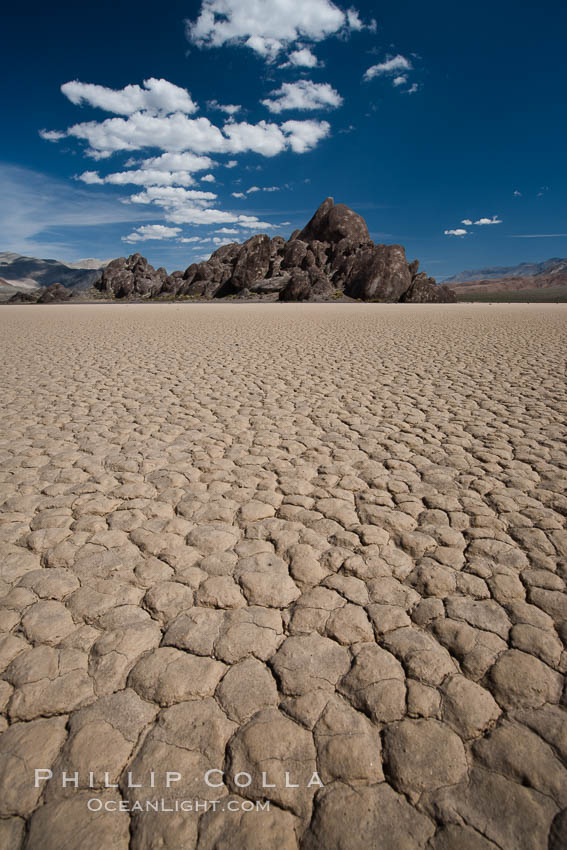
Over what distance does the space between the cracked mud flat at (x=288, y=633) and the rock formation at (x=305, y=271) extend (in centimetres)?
3466

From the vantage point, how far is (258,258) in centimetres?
4775

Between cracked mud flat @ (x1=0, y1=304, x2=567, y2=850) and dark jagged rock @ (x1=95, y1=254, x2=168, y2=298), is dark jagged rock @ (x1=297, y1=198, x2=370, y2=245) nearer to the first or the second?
dark jagged rock @ (x1=95, y1=254, x2=168, y2=298)

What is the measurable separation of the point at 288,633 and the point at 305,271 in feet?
150

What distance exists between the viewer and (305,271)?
4394cm

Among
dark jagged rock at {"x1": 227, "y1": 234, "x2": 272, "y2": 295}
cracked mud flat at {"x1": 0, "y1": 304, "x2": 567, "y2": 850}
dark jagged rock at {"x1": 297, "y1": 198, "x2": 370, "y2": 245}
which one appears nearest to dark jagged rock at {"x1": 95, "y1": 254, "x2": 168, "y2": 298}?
dark jagged rock at {"x1": 227, "y1": 234, "x2": 272, "y2": 295}

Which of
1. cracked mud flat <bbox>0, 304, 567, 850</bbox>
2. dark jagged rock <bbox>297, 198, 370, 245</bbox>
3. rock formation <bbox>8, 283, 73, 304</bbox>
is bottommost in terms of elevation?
cracked mud flat <bbox>0, 304, 567, 850</bbox>

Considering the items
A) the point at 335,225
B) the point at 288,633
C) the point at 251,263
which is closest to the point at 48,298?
the point at 251,263

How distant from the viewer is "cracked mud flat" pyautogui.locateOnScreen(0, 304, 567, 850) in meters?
1.08

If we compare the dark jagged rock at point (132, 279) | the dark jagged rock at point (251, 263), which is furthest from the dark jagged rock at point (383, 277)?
the dark jagged rock at point (132, 279)

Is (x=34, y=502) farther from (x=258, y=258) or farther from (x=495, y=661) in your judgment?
(x=258, y=258)

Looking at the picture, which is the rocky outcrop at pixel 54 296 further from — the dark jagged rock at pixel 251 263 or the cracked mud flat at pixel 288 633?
the cracked mud flat at pixel 288 633

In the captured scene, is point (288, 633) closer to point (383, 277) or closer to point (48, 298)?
point (383, 277)

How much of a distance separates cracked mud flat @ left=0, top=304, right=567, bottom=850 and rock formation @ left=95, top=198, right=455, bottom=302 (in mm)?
34658

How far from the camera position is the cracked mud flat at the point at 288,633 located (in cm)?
108
